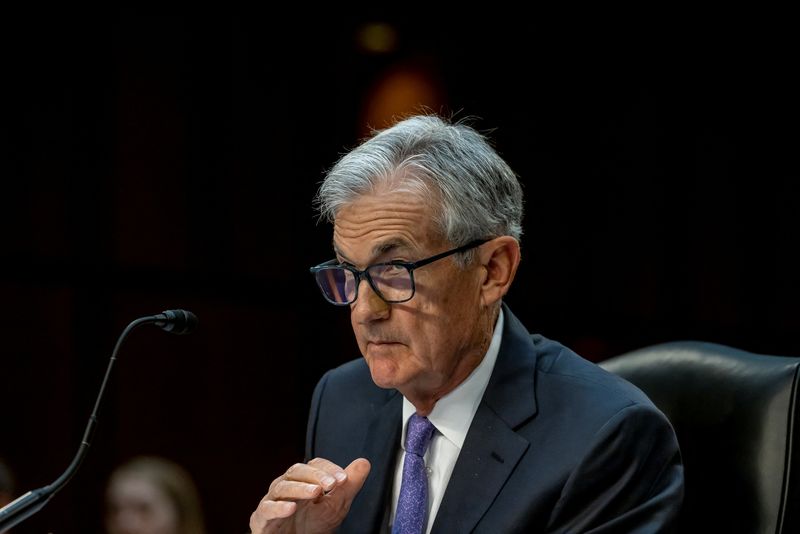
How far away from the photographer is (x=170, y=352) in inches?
159

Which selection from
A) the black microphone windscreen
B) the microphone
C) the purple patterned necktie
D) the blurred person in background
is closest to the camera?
the microphone

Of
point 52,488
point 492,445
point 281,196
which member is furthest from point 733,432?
point 281,196

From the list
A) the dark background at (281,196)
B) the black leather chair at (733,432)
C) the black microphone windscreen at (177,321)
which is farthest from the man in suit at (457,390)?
the dark background at (281,196)

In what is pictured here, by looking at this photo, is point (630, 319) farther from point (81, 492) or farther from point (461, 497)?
point (461, 497)

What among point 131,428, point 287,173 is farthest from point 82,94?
point 131,428

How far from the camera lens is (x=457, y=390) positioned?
1.86 meters

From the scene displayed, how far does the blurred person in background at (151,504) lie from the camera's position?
3082mm

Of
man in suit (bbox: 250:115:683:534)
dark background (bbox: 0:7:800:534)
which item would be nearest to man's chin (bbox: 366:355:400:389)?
man in suit (bbox: 250:115:683:534)

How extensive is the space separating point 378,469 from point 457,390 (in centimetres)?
22

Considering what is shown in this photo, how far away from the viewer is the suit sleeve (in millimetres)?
1637

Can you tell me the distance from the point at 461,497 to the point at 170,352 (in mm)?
2519

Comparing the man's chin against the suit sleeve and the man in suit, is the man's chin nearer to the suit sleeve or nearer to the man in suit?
the man in suit

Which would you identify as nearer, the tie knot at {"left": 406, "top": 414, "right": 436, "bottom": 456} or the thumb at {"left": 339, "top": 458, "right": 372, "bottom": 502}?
the thumb at {"left": 339, "top": 458, "right": 372, "bottom": 502}

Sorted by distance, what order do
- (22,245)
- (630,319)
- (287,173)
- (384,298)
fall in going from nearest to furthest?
(384,298) → (22,245) → (287,173) → (630,319)
